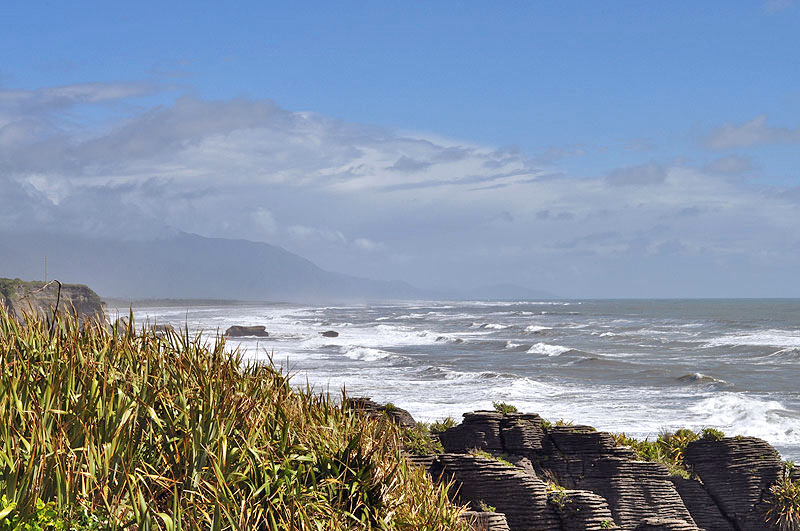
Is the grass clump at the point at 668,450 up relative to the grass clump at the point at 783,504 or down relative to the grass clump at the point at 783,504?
up

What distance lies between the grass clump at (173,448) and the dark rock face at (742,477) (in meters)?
7.94

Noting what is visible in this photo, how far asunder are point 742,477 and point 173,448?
1176 cm

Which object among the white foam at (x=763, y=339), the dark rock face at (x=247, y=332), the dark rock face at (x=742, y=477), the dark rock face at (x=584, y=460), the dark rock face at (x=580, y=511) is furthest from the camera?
the dark rock face at (x=247, y=332)

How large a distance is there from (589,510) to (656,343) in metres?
57.4

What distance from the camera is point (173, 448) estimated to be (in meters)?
8.79

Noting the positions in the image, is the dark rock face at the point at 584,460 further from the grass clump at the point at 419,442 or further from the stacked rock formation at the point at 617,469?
the grass clump at the point at 419,442

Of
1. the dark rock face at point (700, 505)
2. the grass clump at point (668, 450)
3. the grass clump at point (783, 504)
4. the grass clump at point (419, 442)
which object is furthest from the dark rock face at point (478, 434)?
the grass clump at point (783, 504)

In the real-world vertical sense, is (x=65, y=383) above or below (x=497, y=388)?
above

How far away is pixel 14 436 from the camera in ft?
26.4

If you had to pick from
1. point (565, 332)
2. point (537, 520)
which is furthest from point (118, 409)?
point (565, 332)

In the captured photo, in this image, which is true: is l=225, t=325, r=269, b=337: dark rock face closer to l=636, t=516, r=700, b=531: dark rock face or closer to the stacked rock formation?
the stacked rock formation

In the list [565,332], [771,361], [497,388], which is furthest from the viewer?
[565,332]

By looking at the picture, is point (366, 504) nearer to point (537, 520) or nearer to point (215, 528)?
point (215, 528)

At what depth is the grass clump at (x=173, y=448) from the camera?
7.83 meters
